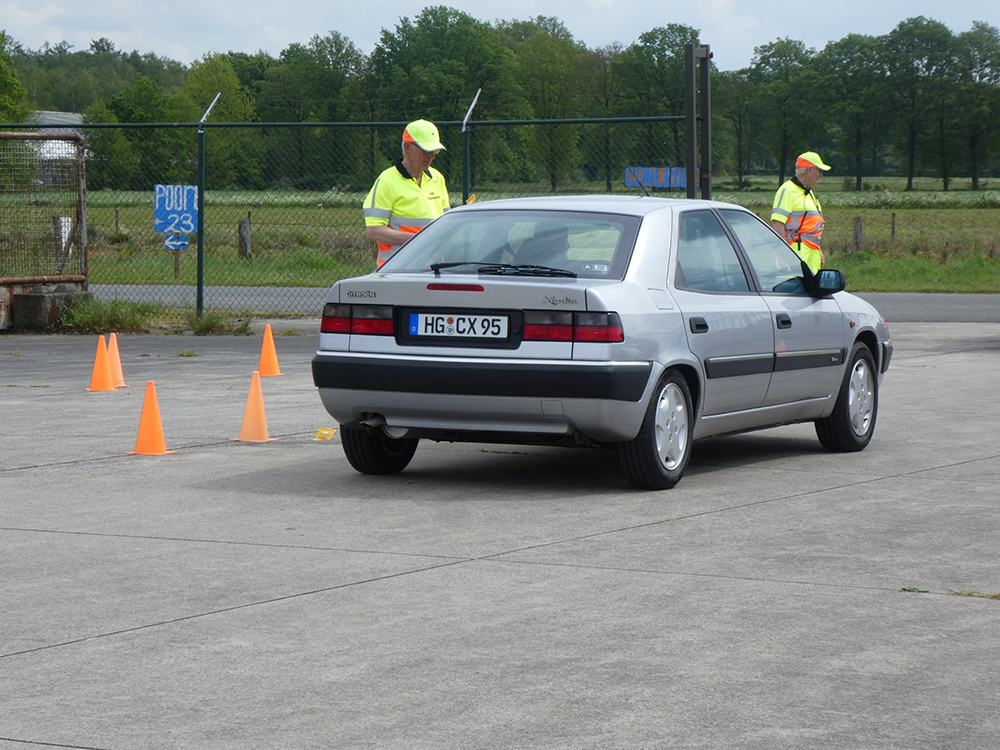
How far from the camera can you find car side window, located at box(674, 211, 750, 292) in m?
7.78

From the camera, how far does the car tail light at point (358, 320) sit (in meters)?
7.38

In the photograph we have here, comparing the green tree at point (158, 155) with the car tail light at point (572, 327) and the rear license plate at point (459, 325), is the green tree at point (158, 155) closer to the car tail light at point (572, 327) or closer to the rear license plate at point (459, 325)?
the rear license plate at point (459, 325)

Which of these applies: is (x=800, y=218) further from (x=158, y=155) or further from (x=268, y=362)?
(x=158, y=155)

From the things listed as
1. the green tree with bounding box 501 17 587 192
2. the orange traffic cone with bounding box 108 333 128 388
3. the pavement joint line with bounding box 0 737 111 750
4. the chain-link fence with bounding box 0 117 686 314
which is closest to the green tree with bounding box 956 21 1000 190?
the green tree with bounding box 501 17 587 192

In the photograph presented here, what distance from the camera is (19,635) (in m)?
4.66

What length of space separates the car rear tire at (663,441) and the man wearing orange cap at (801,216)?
6774mm

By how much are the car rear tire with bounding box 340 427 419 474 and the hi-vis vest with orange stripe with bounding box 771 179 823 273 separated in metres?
6.91

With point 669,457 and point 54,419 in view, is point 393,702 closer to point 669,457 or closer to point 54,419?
point 669,457

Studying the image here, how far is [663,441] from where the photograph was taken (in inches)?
291

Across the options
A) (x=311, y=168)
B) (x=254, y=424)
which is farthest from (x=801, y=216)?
(x=311, y=168)

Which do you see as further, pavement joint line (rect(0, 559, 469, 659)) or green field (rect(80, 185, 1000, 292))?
green field (rect(80, 185, 1000, 292))

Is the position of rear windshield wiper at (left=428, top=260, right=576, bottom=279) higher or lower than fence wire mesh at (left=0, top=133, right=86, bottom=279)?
lower

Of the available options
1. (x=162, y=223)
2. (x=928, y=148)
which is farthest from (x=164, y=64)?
(x=162, y=223)

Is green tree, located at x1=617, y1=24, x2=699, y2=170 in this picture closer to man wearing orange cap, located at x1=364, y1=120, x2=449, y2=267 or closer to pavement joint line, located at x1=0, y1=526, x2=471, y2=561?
man wearing orange cap, located at x1=364, y1=120, x2=449, y2=267
